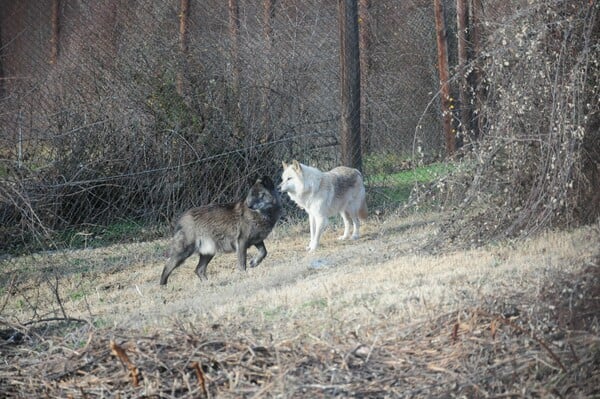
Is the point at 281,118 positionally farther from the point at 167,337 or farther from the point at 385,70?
the point at 167,337

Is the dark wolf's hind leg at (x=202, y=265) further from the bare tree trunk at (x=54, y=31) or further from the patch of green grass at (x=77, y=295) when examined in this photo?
the bare tree trunk at (x=54, y=31)

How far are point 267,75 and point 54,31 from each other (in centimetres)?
326

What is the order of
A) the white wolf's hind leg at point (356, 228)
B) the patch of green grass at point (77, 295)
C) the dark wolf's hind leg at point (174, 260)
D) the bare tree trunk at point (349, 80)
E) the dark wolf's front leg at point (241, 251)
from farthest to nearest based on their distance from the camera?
the bare tree trunk at point (349, 80) → the white wolf's hind leg at point (356, 228) → the dark wolf's front leg at point (241, 251) → the dark wolf's hind leg at point (174, 260) → the patch of green grass at point (77, 295)

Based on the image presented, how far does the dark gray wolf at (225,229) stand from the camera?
10320 mm

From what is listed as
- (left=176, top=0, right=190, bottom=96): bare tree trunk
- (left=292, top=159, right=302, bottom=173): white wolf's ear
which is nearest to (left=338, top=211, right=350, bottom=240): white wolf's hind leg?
(left=292, top=159, right=302, bottom=173): white wolf's ear

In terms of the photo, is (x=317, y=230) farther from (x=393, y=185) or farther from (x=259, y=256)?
(x=393, y=185)

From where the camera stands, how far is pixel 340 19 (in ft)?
42.6

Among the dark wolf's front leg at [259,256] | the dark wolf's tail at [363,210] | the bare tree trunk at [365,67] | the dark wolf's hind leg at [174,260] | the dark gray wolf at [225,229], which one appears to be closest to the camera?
the dark wolf's hind leg at [174,260]

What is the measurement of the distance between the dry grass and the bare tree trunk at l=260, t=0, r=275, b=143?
571 cm

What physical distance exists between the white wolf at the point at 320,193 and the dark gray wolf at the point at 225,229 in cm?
111

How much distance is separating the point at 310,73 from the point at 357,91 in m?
1.12

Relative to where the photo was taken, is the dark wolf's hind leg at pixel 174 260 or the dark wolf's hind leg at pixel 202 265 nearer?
the dark wolf's hind leg at pixel 174 260

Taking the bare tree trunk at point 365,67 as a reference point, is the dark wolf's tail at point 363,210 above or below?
below

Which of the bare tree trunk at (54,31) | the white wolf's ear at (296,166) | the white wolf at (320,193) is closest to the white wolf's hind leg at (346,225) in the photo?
the white wolf at (320,193)
